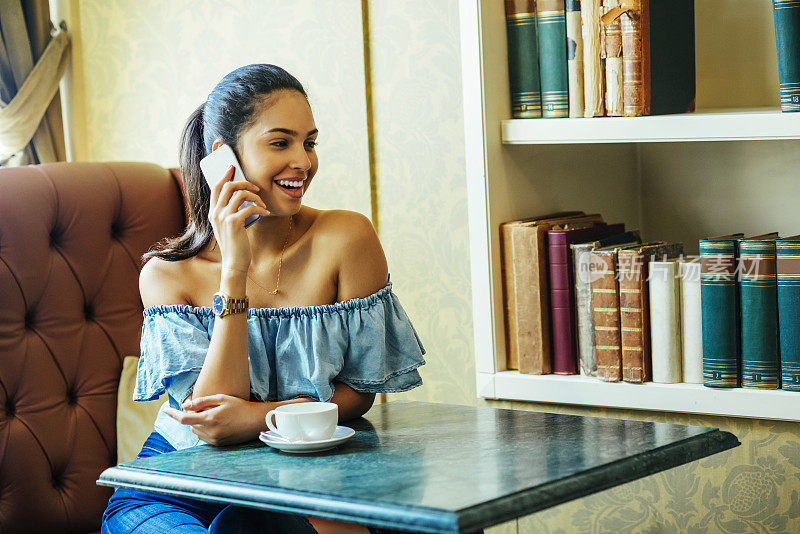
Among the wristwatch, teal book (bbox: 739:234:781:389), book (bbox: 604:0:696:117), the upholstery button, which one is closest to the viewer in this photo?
the wristwatch

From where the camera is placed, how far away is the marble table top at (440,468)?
1.05m

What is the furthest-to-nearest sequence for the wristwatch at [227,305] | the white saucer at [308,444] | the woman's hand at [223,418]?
the wristwatch at [227,305], the woman's hand at [223,418], the white saucer at [308,444]

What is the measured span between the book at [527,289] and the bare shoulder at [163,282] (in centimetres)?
61

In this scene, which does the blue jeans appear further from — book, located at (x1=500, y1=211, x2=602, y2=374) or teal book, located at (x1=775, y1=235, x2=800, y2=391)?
teal book, located at (x1=775, y1=235, x2=800, y2=391)

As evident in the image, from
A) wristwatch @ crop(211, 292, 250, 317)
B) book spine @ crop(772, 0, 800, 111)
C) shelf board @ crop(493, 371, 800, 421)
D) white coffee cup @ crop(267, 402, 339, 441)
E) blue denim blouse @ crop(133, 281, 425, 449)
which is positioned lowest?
shelf board @ crop(493, 371, 800, 421)

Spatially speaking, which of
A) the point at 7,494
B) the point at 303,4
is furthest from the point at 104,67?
the point at 7,494

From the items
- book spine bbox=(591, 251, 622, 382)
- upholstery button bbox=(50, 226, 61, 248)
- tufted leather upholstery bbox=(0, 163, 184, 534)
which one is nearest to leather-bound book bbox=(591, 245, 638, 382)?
book spine bbox=(591, 251, 622, 382)

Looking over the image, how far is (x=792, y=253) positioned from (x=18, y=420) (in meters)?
1.44

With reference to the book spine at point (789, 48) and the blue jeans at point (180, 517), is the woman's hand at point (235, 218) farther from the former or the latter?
the book spine at point (789, 48)

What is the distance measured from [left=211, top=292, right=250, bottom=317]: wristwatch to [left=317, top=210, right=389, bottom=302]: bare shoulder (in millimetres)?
174

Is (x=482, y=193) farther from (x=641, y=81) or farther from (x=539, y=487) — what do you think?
(x=539, y=487)

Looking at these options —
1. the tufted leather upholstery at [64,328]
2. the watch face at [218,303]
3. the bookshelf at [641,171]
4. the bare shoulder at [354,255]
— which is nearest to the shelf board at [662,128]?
the bookshelf at [641,171]

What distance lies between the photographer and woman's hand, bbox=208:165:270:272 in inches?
62.1

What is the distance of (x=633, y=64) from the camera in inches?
69.9
